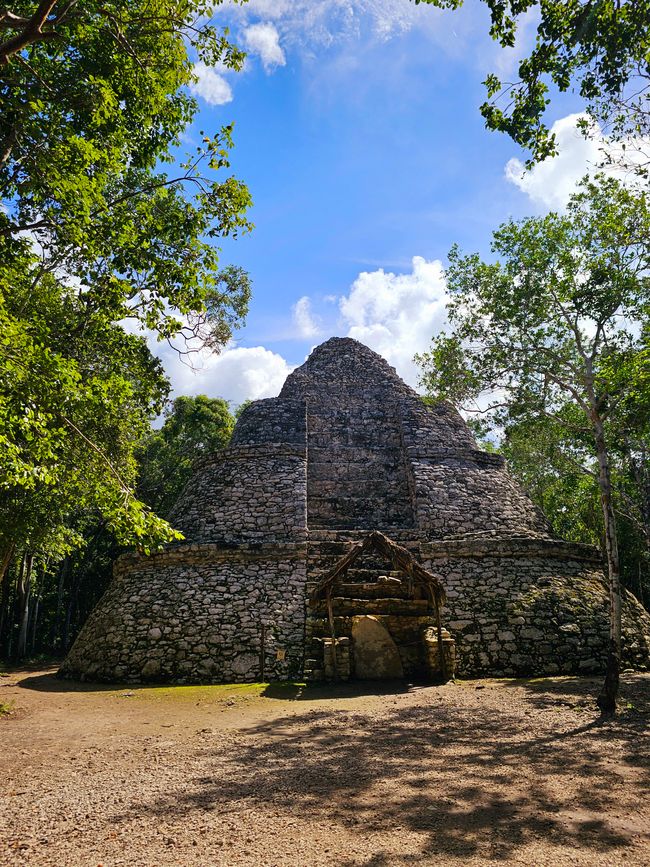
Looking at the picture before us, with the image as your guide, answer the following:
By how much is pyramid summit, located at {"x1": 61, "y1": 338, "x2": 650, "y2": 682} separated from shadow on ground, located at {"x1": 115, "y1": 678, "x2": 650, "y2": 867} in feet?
10.6

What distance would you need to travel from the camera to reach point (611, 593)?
26.6 feet

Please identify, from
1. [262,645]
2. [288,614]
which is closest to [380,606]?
[288,614]

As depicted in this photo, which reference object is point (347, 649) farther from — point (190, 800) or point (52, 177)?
point (52, 177)

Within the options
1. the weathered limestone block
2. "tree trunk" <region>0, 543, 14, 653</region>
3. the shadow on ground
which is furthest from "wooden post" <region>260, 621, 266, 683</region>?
"tree trunk" <region>0, 543, 14, 653</region>

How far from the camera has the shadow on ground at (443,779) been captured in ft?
11.6

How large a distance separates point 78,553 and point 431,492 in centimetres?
1710

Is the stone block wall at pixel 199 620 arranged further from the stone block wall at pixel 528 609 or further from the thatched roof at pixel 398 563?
the stone block wall at pixel 528 609

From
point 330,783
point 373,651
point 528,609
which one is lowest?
point 330,783

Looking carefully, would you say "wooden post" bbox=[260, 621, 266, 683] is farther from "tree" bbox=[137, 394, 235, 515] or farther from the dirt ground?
"tree" bbox=[137, 394, 235, 515]

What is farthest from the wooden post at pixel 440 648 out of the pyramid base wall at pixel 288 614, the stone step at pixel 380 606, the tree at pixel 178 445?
the tree at pixel 178 445

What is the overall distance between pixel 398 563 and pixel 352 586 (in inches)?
44.9

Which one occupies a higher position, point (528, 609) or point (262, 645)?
point (528, 609)

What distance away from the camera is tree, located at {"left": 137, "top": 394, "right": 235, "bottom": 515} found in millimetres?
25438

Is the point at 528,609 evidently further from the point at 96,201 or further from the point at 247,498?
the point at 96,201
